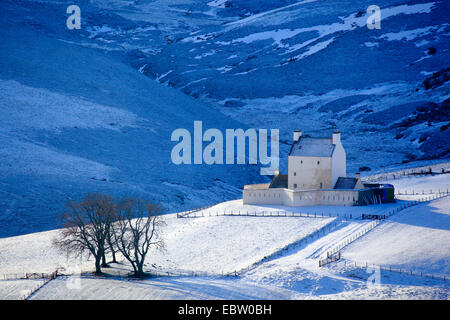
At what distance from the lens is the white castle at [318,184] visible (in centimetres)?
5706

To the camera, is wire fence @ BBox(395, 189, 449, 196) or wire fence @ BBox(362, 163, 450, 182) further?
wire fence @ BBox(362, 163, 450, 182)

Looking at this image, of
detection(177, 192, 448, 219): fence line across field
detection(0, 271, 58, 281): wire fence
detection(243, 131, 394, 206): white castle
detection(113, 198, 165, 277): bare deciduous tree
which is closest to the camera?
detection(113, 198, 165, 277): bare deciduous tree

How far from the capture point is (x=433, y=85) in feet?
390

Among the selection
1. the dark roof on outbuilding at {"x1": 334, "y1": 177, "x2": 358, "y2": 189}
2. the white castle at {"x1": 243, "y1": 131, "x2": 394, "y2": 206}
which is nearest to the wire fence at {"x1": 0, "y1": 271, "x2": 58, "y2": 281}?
the white castle at {"x1": 243, "y1": 131, "x2": 394, "y2": 206}

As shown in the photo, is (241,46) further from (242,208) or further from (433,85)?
(242,208)

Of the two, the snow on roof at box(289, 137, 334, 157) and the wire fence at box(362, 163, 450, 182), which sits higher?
the snow on roof at box(289, 137, 334, 157)

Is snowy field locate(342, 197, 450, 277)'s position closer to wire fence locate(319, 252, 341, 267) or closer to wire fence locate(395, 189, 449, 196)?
wire fence locate(319, 252, 341, 267)

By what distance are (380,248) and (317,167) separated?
14420 millimetres

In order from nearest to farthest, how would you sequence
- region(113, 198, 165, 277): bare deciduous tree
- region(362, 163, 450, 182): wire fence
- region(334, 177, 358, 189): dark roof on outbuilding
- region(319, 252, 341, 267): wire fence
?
1. region(319, 252, 341, 267): wire fence
2. region(113, 198, 165, 277): bare deciduous tree
3. region(334, 177, 358, 189): dark roof on outbuilding
4. region(362, 163, 450, 182): wire fence

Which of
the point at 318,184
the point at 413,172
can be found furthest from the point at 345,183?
the point at 413,172

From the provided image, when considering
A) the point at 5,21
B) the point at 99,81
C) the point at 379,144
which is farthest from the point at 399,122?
the point at 5,21

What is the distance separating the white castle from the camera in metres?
57.1

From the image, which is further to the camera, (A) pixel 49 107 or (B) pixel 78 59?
(B) pixel 78 59

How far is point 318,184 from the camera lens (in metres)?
58.3
